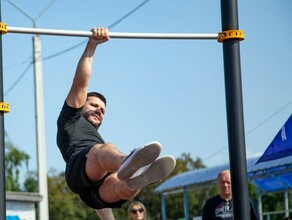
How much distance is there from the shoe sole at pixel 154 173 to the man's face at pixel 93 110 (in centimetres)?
104

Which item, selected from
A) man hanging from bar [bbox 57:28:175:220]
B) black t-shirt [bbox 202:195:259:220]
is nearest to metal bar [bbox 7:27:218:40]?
man hanging from bar [bbox 57:28:175:220]

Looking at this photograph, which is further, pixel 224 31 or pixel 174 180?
pixel 174 180

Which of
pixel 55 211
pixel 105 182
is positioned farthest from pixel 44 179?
pixel 55 211

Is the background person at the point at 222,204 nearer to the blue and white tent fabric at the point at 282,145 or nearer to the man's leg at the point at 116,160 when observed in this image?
the blue and white tent fabric at the point at 282,145

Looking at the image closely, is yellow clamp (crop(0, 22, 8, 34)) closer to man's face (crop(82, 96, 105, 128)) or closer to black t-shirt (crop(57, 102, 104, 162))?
black t-shirt (crop(57, 102, 104, 162))

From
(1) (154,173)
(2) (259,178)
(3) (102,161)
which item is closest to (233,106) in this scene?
(1) (154,173)

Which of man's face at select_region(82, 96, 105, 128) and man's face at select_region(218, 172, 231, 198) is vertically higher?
man's face at select_region(82, 96, 105, 128)

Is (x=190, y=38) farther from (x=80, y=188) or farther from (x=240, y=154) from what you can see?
(x=80, y=188)

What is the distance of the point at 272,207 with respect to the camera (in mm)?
25547

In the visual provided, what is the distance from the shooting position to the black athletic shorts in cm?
631

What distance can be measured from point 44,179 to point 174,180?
3408 mm

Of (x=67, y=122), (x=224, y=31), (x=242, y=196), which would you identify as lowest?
(x=242, y=196)

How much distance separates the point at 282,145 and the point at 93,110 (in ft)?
10.6

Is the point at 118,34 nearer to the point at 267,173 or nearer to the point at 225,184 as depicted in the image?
the point at 225,184
